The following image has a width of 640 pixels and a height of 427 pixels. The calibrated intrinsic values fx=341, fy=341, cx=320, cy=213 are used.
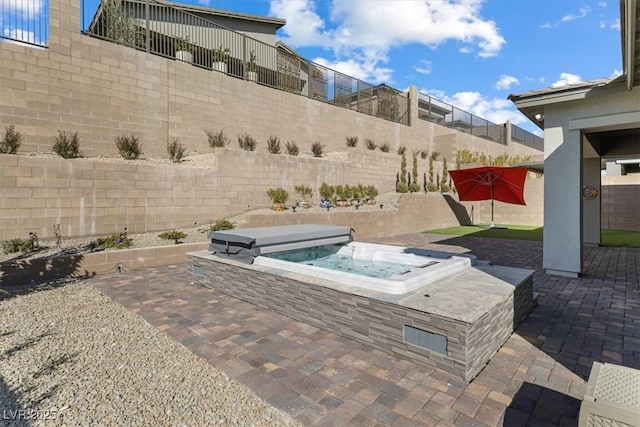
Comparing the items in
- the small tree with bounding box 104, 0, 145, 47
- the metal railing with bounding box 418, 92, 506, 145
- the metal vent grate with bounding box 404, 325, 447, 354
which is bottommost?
the metal vent grate with bounding box 404, 325, 447, 354

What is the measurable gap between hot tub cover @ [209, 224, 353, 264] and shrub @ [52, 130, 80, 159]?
4.91 m

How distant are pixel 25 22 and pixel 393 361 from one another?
11.2m

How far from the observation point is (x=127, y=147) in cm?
945

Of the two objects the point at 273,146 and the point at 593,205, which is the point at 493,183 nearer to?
the point at 593,205

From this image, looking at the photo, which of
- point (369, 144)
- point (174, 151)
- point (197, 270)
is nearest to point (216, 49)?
point (174, 151)

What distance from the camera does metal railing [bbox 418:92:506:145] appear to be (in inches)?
888

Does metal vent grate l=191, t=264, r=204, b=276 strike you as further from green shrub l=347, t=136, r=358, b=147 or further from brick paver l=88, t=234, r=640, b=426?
green shrub l=347, t=136, r=358, b=147

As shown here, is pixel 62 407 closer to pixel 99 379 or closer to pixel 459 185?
pixel 99 379

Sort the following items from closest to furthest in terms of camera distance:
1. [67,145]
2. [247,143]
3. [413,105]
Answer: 1. [67,145]
2. [247,143]
3. [413,105]

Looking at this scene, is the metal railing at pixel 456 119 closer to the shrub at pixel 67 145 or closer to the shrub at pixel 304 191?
the shrub at pixel 304 191

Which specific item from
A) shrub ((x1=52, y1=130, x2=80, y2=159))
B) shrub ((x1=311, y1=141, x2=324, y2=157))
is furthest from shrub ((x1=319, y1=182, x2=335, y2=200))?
shrub ((x1=52, y1=130, x2=80, y2=159))

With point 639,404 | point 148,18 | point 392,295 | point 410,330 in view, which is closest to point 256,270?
point 392,295

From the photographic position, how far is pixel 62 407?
2.57 meters

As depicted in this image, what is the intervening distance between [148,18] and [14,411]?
11.6 meters
